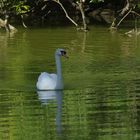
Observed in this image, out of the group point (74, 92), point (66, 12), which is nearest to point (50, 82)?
point (74, 92)

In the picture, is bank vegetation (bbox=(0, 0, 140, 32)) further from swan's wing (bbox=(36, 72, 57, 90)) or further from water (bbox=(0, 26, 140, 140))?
swan's wing (bbox=(36, 72, 57, 90))

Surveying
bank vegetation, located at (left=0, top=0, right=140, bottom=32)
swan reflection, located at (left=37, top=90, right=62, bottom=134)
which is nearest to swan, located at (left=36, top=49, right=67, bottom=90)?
swan reflection, located at (left=37, top=90, right=62, bottom=134)

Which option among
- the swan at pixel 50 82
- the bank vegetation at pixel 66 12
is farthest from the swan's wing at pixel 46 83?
the bank vegetation at pixel 66 12

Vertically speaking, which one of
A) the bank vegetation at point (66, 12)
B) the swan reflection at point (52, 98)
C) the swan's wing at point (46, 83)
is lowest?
the swan reflection at point (52, 98)

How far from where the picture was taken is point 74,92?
16.8 m

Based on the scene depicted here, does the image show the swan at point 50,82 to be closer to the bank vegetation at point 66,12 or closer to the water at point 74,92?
the water at point 74,92

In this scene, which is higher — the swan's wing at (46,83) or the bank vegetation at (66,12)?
the bank vegetation at (66,12)

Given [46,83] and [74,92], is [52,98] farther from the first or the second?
[46,83]

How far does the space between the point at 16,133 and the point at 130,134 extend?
1.82m

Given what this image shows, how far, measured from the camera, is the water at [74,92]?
487 inches

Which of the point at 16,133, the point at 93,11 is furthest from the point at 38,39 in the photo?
the point at 16,133

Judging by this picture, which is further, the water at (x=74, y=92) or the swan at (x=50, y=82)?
the swan at (x=50, y=82)

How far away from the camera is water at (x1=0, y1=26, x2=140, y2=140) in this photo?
12.4 meters

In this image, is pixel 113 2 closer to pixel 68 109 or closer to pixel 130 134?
pixel 68 109
